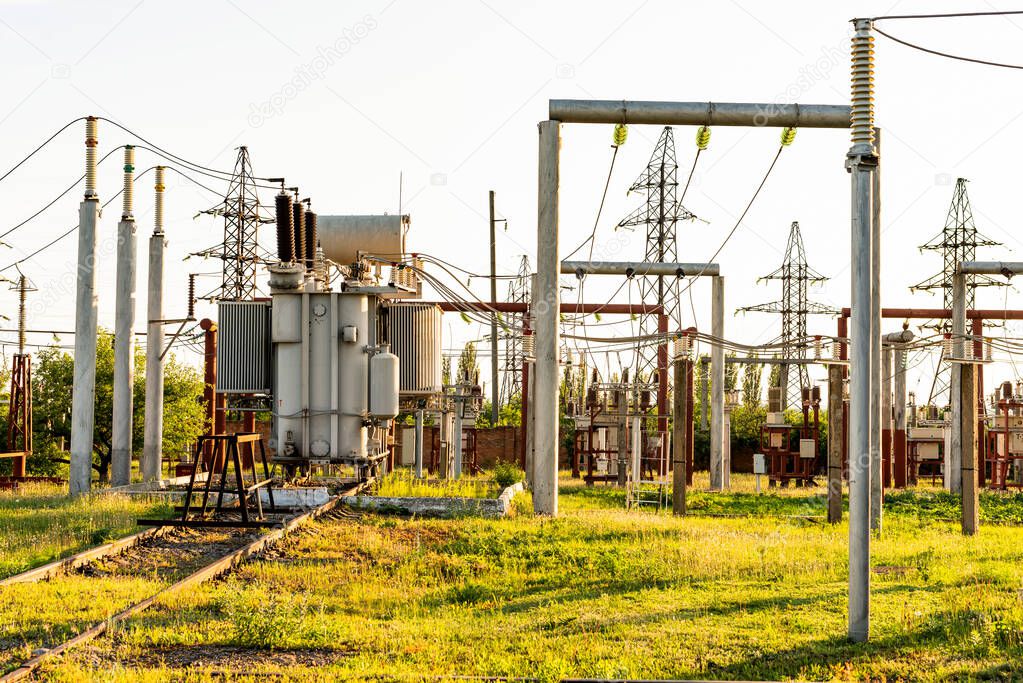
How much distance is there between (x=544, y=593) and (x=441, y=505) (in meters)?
6.50

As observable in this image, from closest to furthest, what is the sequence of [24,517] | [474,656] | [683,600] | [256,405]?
[474,656] < [683,600] < [24,517] < [256,405]

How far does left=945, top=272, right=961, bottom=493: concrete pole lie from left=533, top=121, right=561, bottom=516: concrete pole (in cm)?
593

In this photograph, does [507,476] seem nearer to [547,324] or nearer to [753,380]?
[547,324]

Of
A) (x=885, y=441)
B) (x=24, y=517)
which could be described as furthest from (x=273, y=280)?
(x=885, y=441)

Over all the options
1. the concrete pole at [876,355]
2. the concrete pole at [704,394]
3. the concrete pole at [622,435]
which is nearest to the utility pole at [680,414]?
the concrete pole at [876,355]

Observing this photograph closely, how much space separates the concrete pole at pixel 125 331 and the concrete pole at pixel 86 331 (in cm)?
164

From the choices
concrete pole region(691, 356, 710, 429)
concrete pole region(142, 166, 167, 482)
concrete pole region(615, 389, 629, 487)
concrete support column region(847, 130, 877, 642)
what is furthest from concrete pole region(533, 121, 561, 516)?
concrete pole region(691, 356, 710, 429)

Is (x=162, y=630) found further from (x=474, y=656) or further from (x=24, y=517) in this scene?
(x=24, y=517)

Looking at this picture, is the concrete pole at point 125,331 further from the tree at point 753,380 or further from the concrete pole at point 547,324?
the tree at point 753,380

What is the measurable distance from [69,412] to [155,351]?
920 cm

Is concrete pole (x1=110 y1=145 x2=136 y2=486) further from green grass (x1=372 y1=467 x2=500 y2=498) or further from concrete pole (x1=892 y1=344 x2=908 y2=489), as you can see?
concrete pole (x1=892 y1=344 x2=908 y2=489)

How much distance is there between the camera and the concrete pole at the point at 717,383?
28.2 metres

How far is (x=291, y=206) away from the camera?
1812cm

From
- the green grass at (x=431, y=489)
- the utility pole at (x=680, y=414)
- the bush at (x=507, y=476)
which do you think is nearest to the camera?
the green grass at (x=431, y=489)
